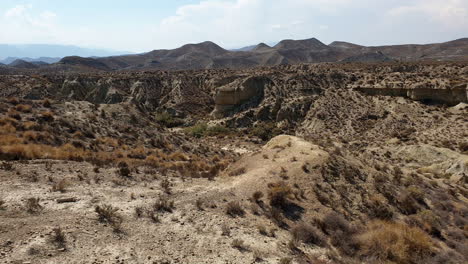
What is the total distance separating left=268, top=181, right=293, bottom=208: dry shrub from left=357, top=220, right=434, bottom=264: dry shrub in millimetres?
2715

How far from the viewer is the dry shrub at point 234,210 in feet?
32.4

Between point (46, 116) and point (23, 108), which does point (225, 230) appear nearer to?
point (46, 116)

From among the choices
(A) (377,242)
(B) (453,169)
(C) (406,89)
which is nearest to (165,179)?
(A) (377,242)

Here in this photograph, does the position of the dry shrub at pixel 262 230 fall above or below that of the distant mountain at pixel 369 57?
below

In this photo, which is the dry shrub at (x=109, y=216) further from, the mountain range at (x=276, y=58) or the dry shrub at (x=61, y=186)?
the mountain range at (x=276, y=58)

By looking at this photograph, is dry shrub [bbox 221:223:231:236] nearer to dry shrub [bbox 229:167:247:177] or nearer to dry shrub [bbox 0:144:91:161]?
dry shrub [bbox 229:167:247:177]

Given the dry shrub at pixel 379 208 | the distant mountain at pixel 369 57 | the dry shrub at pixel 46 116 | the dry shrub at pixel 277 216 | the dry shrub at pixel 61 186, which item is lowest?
the dry shrub at pixel 379 208

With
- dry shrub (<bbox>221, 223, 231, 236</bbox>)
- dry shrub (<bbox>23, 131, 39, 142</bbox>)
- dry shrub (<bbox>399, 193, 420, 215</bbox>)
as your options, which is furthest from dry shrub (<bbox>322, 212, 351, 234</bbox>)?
dry shrub (<bbox>23, 131, 39, 142</bbox>)

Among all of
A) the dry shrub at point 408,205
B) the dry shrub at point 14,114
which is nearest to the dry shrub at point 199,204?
the dry shrub at point 408,205

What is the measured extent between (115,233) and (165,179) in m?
4.48

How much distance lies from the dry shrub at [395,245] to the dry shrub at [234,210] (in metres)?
3.73

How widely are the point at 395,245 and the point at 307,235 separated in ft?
8.29

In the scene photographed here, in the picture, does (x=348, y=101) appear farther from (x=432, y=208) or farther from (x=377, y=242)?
(x=377, y=242)

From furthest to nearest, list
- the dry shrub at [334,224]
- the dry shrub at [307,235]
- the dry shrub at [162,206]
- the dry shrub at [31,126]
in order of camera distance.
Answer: the dry shrub at [31,126]
the dry shrub at [334,224]
the dry shrub at [162,206]
the dry shrub at [307,235]
